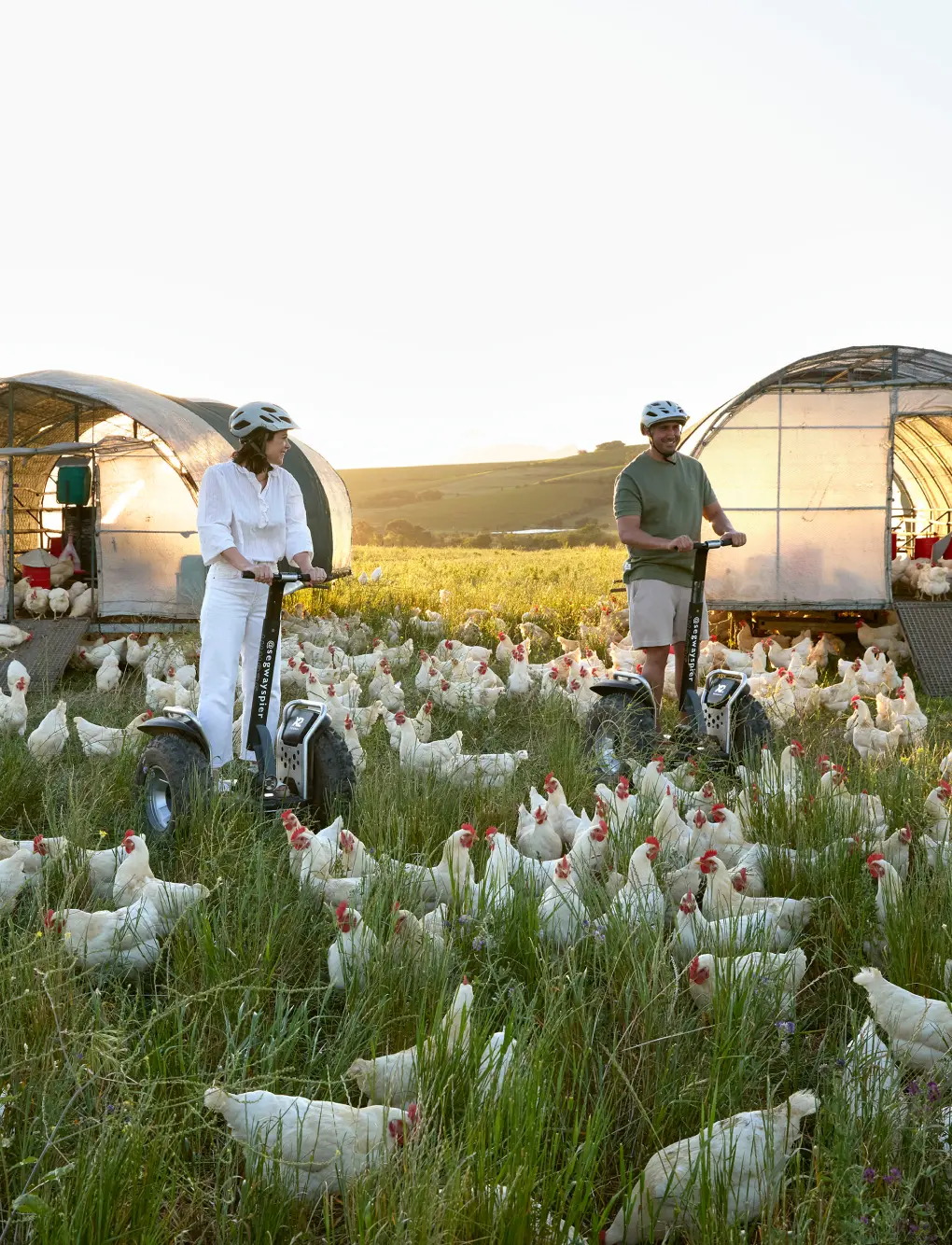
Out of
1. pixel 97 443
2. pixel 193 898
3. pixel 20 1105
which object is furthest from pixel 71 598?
pixel 20 1105

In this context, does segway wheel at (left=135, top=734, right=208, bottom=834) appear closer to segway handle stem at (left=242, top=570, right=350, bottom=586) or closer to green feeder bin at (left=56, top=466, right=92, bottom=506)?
segway handle stem at (left=242, top=570, right=350, bottom=586)

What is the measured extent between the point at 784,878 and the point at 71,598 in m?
9.92

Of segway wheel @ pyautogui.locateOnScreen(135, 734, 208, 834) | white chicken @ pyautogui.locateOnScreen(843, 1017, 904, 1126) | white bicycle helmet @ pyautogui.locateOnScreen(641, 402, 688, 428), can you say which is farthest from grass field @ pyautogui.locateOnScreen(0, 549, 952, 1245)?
white bicycle helmet @ pyautogui.locateOnScreen(641, 402, 688, 428)

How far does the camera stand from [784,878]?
4145mm

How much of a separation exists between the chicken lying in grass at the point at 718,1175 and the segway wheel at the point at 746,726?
3699 millimetres

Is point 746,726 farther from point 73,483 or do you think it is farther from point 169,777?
point 73,483

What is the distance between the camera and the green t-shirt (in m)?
6.16

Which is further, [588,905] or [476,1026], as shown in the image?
[588,905]

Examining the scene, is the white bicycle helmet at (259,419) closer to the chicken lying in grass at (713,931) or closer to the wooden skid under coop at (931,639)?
the chicken lying in grass at (713,931)

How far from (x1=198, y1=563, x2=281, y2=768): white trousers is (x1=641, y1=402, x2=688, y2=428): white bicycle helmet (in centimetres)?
225

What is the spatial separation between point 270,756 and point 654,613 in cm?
227

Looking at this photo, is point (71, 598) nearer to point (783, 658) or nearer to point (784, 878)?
point (783, 658)

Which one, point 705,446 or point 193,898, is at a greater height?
point 705,446

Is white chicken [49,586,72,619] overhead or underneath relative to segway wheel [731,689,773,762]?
overhead
